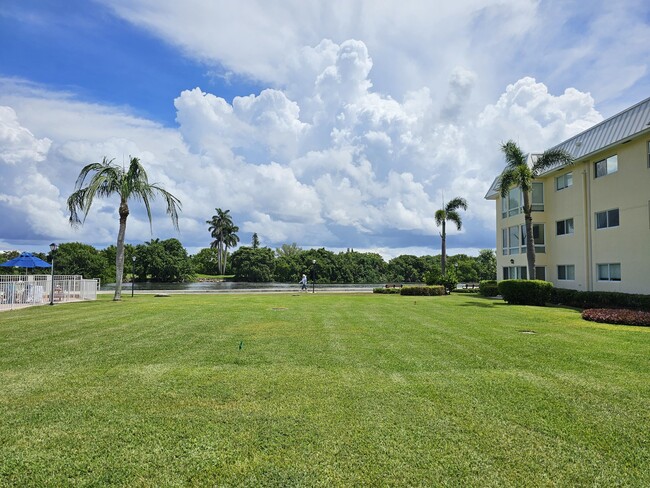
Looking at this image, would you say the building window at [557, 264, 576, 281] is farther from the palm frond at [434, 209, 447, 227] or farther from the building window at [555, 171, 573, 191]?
the palm frond at [434, 209, 447, 227]

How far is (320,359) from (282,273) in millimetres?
67801

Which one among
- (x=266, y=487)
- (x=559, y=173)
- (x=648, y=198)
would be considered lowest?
(x=266, y=487)

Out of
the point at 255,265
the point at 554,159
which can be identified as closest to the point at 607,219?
the point at 554,159

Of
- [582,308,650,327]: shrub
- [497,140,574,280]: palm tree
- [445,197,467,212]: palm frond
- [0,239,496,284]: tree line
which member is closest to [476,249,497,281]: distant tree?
[0,239,496,284]: tree line

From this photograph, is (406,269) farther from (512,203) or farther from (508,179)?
(508,179)

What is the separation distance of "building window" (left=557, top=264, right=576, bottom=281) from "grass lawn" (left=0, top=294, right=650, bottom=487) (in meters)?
16.4

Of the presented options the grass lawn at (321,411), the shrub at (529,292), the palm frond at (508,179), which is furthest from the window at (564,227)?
the grass lawn at (321,411)

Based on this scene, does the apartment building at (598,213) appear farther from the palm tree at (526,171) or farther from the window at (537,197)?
the palm tree at (526,171)

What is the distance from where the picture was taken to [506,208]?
103 ft

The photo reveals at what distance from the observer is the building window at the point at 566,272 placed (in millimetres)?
24312

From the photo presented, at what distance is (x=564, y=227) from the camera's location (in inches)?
998

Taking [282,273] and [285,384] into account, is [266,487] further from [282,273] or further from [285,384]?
[282,273]

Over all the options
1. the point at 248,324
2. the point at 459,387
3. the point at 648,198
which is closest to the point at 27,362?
the point at 248,324

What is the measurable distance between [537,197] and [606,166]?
6.17 metres
